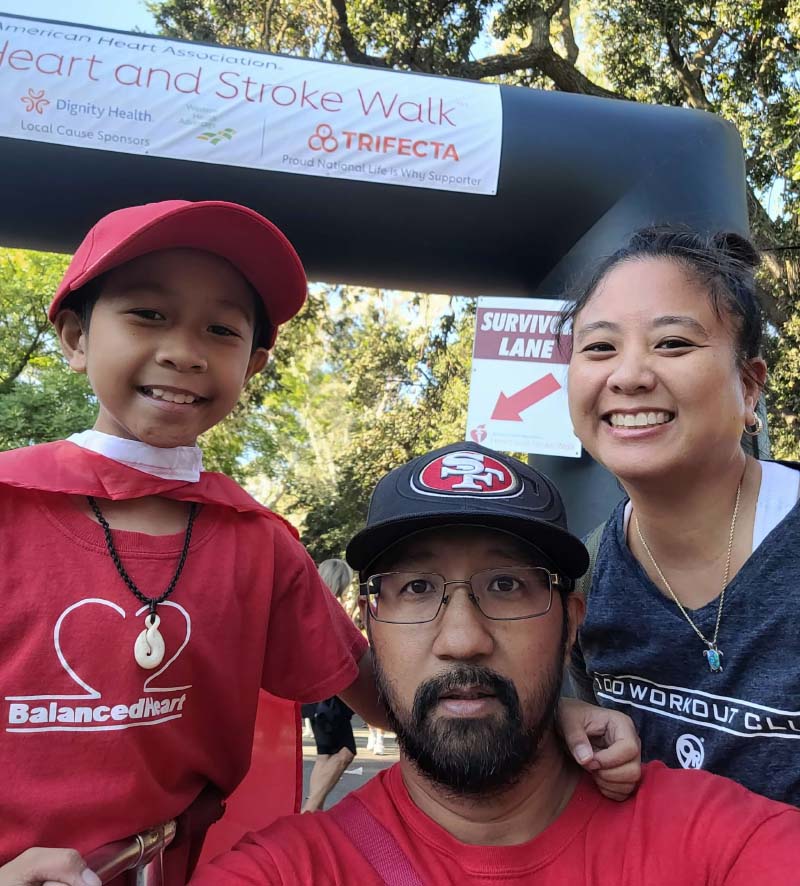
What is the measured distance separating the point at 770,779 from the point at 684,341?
93 centimetres

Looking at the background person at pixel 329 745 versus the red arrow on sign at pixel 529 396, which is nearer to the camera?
the red arrow on sign at pixel 529 396

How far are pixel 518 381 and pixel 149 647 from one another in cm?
→ 307

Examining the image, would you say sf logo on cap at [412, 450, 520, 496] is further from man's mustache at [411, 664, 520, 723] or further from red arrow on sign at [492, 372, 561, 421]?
red arrow on sign at [492, 372, 561, 421]

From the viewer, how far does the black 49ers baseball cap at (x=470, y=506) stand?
1.43m

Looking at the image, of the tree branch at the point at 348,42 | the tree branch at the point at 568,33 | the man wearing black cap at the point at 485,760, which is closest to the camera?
the man wearing black cap at the point at 485,760

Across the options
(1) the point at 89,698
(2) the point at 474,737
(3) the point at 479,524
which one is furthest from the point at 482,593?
(1) the point at 89,698

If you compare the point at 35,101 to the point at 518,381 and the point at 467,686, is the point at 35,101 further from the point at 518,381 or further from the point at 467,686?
the point at 467,686

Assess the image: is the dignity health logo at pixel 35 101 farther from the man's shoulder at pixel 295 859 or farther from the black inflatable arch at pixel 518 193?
the man's shoulder at pixel 295 859

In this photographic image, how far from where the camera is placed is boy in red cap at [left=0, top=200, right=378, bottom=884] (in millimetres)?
1398

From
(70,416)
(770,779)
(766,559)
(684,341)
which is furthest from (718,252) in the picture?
(70,416)

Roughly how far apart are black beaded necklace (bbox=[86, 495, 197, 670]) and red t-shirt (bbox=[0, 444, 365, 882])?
0.01 m

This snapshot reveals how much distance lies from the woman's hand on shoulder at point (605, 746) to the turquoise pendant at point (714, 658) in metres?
0.28

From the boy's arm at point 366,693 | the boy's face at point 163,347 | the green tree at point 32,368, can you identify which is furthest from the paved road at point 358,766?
the green tree at point 32,368

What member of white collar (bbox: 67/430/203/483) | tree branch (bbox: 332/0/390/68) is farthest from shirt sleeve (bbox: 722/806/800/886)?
tree branch (bbox: 332/0/390/68)
